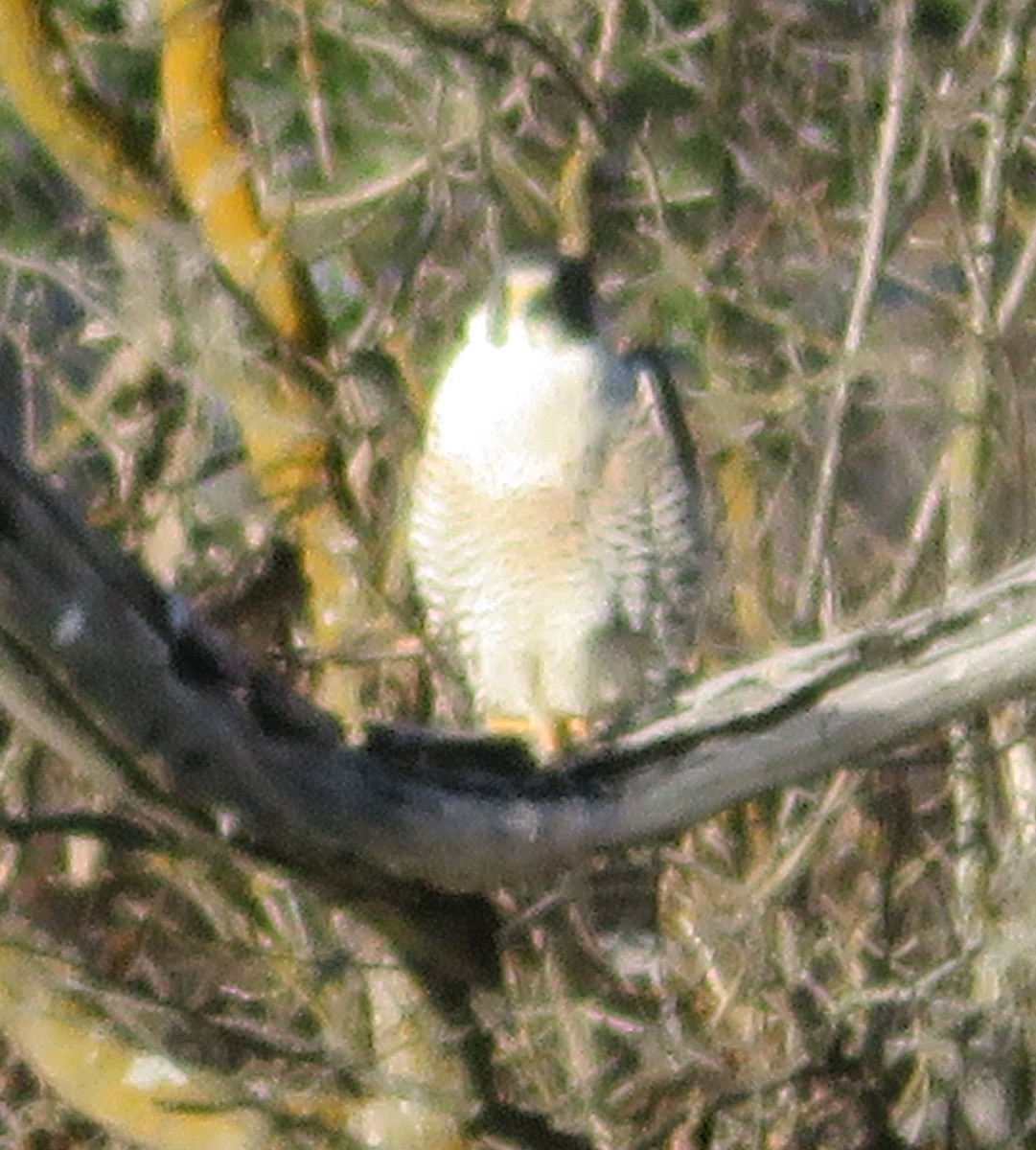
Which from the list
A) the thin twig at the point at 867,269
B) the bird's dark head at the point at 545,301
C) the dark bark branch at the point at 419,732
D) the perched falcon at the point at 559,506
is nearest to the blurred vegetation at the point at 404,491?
the thin twig at the point at 867,269

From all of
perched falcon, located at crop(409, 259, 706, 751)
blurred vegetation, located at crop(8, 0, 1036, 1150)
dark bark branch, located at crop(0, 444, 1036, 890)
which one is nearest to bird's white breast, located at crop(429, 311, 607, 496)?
perched falcon, located at crop(409, 259, 706, 751)

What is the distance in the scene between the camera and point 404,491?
4484 millimetres

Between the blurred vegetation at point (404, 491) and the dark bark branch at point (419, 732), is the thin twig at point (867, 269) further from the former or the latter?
the dark bark branch at point (419, 732)

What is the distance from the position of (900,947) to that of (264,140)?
2.32m

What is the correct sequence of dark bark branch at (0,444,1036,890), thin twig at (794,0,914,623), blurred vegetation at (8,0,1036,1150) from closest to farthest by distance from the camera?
dark bark branch at (0,444,1036,890), thin twig at (794,0,914,623), blurred vegetation at (8,0,1036,1150)

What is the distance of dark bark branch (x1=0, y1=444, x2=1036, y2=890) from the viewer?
178 centimetres

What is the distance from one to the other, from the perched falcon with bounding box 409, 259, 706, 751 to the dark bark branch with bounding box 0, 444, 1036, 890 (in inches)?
42.6

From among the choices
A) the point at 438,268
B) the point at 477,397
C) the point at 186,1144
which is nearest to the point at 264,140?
the point at 438,268

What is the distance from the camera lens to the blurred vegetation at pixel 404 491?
161 inches

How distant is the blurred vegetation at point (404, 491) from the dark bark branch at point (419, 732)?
4.52 feet

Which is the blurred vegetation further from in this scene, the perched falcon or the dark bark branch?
the dark bark branch

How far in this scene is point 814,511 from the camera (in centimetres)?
414

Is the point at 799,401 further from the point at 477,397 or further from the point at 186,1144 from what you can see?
the point at 186,1144

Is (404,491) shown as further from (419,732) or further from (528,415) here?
(419,732)
